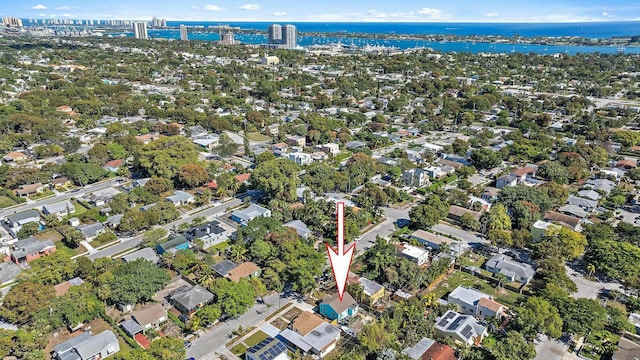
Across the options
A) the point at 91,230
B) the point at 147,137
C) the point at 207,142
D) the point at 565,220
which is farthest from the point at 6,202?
the point at 565,220

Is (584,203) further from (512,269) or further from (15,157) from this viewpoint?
(15,157)

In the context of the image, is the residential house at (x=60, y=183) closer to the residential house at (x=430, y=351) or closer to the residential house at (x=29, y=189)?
the residential house at (x=29, y=189)

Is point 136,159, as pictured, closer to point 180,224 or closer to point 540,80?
point 180,224

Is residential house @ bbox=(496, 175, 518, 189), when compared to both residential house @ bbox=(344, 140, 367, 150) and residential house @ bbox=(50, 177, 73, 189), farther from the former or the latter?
residential house @ bbox=(50, 177, 73, 189)

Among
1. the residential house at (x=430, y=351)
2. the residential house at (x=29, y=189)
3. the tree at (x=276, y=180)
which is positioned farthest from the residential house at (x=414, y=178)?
the residential house at (x=29, y=189)

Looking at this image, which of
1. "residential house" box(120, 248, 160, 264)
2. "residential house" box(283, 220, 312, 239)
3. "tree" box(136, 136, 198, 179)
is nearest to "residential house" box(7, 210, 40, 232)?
"tree" box(136, 136, 198, 179)

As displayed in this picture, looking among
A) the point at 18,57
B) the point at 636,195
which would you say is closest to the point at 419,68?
the point at 636,195
